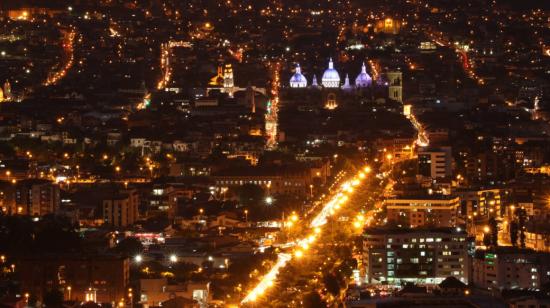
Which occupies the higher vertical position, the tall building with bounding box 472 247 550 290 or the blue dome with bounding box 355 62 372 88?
the blue dome with bounding box 355 62 372 88

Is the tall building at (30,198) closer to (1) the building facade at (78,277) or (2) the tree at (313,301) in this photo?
(1) the building facade at (78,277)

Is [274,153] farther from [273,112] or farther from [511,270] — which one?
[511,270]

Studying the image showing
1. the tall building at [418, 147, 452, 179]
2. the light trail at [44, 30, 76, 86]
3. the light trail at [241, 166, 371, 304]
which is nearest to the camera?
the light trail at [241, 166, 371, 304]

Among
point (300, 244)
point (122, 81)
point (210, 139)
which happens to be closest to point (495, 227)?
point (300, 244)

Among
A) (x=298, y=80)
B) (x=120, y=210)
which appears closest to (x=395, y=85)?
(x=298, y=80)

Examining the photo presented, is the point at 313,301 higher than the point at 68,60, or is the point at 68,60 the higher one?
the point at 68,60

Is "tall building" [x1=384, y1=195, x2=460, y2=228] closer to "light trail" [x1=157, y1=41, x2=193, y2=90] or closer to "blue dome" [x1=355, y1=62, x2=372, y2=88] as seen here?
"light trail" [x1=157, y1=41, x2=193, y2=90]

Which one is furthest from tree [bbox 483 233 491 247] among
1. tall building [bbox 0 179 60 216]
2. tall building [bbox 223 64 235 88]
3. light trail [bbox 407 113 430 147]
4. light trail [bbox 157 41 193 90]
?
tall building [bbox 223 64 235 88]
